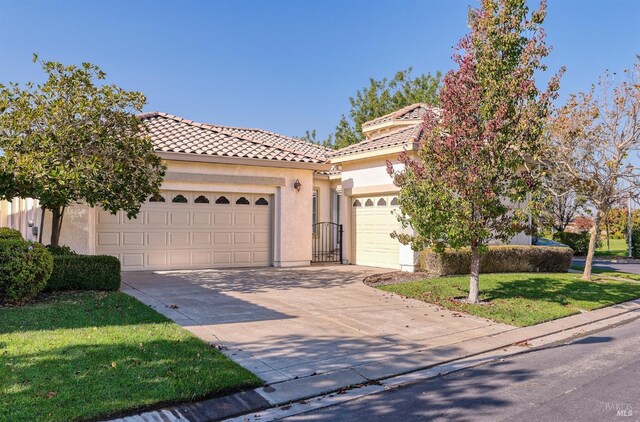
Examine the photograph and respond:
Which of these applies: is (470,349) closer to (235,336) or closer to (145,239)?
(235,336)

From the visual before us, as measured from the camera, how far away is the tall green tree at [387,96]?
129 feet

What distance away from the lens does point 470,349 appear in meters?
7.12

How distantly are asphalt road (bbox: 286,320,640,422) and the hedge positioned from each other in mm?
6890

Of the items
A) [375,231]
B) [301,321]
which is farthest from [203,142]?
[301,321]

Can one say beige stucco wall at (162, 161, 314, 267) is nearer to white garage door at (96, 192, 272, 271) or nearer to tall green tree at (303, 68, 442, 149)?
white garage door at (96, 192, 272, 271)

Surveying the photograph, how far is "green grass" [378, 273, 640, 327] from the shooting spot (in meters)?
9.56

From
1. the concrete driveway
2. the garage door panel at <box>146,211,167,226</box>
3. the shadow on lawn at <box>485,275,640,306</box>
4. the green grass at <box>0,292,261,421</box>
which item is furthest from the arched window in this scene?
the shadow on lawn at <box>485,275,640,306</box>

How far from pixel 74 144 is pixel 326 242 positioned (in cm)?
1105

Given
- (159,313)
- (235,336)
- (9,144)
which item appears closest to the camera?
(235,336)

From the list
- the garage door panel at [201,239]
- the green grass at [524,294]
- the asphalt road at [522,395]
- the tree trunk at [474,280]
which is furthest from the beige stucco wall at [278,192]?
the asphalt road at [522,395]

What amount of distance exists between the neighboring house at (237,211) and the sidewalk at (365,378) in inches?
262

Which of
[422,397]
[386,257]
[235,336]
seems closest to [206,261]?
[386,257]

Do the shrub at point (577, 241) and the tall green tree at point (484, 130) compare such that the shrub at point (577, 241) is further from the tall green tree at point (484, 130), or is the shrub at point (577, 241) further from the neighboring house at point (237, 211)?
the tall green tree at point (484, 130)

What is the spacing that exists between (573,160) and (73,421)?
16201 millimetres
